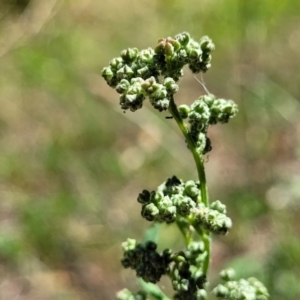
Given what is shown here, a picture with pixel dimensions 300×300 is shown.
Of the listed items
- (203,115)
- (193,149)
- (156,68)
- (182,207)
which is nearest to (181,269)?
(182,207)

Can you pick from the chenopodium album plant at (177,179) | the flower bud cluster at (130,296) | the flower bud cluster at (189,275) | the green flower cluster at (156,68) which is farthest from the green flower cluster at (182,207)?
the flower bud cluster at (130,296)

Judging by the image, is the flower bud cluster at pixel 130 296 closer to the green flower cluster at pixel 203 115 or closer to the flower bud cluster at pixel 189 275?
the flower bud cluster at pixel 189 275

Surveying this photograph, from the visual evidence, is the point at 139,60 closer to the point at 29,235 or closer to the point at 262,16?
the point at 29,235

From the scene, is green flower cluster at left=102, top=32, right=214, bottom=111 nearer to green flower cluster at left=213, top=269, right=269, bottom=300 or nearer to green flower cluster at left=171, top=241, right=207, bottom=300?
green flower cluster at left=171, top=241, right=207, bottom=300

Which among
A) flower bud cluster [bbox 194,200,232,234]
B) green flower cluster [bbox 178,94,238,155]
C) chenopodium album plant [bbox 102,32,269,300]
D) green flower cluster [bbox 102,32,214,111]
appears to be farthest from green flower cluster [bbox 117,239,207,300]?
green flower cluster [bbox 102,32,214,111]

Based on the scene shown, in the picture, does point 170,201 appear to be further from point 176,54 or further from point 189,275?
point 176,54

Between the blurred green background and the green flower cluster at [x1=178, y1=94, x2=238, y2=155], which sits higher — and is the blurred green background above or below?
above
